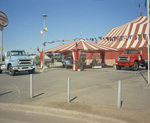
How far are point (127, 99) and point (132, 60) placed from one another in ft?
40.0

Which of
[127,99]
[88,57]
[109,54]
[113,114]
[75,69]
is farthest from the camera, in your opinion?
[88,57]

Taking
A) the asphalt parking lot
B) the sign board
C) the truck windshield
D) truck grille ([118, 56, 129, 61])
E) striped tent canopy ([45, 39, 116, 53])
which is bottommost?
the asphalt parking lot

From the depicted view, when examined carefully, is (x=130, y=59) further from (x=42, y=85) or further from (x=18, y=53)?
(x=18, y=53)

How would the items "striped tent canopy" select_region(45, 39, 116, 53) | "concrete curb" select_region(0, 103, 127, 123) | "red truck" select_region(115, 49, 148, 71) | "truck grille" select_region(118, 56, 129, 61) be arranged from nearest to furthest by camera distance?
"concrete curb" select_region(0, 103, 127, 123), "red truck" select_region(115, 49, 148, 71), "truck grille" select_region(118, 56, 129, 61), "striped tent canopy" select_region(45, 39, 116, 53)

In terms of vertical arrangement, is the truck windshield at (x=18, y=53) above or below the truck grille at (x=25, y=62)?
above

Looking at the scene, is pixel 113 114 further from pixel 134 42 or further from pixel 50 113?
pixel 134 42

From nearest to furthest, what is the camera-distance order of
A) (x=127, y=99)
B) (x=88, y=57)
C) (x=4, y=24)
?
(x=127, y=99), (x=4, y=24), (x=88, y=57)

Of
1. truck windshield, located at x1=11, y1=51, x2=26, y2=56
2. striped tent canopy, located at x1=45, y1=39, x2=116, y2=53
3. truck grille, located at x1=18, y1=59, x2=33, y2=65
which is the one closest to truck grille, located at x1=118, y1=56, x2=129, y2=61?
striped tent canopy, located at x1=45, y1=39, x2=116, y2=53

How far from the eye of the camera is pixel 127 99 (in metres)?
5.62

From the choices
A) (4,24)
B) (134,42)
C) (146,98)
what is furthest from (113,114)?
(134,42)

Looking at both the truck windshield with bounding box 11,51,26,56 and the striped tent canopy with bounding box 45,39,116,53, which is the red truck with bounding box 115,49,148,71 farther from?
the truck windshield with bounding box 11,51,26,56

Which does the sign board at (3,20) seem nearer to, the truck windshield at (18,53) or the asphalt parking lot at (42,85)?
the truck windshield at (18,53)

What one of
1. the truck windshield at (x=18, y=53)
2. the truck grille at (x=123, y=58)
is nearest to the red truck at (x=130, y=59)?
the truck grille at (x=123, y=58)

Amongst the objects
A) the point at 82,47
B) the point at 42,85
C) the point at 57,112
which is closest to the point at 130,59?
the point at 82,47
